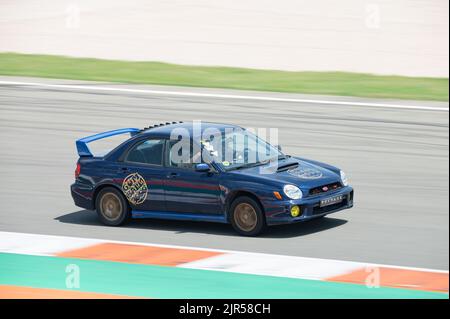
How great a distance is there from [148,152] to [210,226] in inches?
49.6

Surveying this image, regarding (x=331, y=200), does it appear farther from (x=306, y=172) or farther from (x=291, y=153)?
(x=291, y=153)

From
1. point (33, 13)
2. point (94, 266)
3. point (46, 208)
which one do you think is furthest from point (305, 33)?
point (94, 266)

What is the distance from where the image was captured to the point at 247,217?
11773 mm

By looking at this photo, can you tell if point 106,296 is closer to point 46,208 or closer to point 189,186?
point 189,186

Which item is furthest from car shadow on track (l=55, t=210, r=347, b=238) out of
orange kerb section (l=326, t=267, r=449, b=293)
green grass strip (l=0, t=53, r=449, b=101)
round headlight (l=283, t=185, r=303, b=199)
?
green grass strip (l=0, t=53, r=449, b=101)

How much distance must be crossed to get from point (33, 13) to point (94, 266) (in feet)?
83.4

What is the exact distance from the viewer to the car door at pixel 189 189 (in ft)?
39.1

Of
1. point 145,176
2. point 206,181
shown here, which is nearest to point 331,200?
point 206,181

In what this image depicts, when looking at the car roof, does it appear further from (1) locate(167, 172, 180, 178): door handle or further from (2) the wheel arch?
(2) the wheel arch

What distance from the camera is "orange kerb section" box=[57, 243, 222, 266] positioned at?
11.0 m

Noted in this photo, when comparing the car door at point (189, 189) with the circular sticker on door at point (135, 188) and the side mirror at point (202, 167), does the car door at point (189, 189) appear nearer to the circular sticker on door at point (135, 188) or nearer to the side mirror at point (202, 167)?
the side mirror at point (202, 167)

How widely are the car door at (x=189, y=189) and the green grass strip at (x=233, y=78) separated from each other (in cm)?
1115

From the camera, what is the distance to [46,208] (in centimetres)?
1392

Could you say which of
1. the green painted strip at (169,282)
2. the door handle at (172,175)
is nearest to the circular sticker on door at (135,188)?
the door handle at (172,175)
